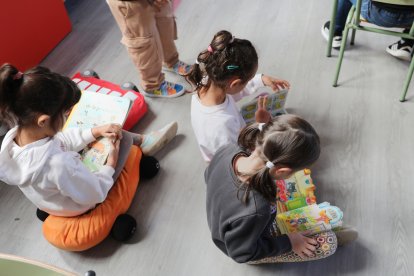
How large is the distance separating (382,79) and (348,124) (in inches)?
13.7

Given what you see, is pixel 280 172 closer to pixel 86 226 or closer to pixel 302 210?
pixel 302 210

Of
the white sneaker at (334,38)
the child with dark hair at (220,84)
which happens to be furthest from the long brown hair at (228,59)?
the white sneaker at (334,38)

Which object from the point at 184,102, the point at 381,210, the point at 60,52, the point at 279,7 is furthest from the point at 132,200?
the point at 279,7

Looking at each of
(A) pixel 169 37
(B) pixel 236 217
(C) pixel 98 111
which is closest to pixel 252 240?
(B) pixel 236 217

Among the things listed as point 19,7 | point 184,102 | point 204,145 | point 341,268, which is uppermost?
point 19,7

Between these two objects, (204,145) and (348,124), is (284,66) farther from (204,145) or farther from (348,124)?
(204,145)

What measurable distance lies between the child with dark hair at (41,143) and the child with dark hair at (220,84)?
399mm

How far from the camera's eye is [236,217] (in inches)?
35.6

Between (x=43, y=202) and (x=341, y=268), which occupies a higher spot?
(x=43, y=202)

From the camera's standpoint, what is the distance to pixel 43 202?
1139 millimetres

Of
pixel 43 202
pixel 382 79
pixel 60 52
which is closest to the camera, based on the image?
pixel 43 202

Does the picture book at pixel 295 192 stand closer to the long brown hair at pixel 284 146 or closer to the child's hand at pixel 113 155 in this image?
the long brown hair at pixel 284 146

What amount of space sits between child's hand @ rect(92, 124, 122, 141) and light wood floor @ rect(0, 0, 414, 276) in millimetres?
242

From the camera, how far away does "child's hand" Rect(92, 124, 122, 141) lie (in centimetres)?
134
